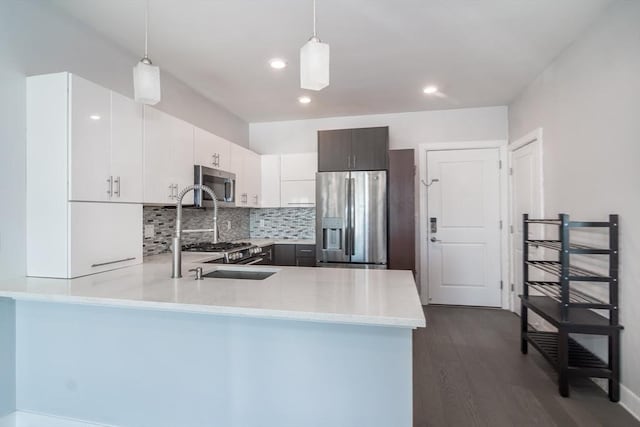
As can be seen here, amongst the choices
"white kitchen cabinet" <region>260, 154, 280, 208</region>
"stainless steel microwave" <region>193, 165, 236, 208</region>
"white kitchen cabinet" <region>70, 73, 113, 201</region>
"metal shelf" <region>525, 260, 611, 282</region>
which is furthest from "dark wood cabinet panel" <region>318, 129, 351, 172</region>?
"white kitchen cabinet" <region>70, 73, 113, 201</region>

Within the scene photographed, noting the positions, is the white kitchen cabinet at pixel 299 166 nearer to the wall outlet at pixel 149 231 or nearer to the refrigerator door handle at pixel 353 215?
the refrigerator door handle at pixel 353 215

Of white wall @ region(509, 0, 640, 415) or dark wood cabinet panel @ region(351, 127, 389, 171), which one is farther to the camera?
dark wood cabinet panel @ region(351, 127, 389, 171)

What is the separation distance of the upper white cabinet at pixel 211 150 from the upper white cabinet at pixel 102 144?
760mm

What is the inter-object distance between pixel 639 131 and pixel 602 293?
3.63 feet

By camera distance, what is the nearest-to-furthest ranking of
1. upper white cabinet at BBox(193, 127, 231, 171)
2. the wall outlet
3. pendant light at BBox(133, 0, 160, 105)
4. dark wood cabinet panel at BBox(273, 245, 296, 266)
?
pendant light at BBox(133, 0, 160, 105) < the wall outlet < upper white cabinet at BBox(193, 127, 231, 171) < dark wood cabinet panel at BBox(273, 245, 296, 266)

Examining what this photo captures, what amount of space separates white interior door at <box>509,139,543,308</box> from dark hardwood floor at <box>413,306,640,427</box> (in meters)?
0.87

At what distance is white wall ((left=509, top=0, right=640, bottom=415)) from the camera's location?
6.44 feet

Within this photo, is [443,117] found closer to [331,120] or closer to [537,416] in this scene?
[331,120]

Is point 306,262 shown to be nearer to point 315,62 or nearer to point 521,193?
point 521,193

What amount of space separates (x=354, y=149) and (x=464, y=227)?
1782mm

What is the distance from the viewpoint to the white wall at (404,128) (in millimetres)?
4156

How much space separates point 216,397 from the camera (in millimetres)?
1638

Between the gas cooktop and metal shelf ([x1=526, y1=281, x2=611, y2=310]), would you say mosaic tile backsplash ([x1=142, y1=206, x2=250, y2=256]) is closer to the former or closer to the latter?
the gas cooktop

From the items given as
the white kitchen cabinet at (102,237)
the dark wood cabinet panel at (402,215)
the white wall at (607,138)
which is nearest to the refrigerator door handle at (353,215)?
the dark wood cabinet panel at (402,215)
